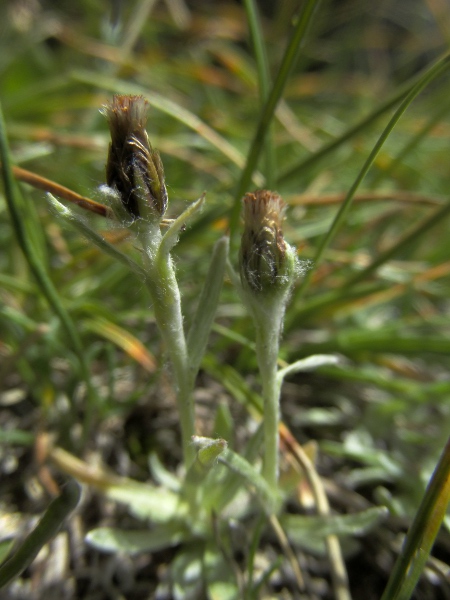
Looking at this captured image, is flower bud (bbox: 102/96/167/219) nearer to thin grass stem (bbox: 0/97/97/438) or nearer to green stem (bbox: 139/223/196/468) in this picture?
green stem (bbox: 139/223/196/468)

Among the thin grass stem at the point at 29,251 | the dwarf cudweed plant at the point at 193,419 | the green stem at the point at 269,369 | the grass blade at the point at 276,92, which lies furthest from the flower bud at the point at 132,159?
the grass blade at the point at 276,92

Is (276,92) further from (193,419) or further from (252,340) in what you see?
(193,419)

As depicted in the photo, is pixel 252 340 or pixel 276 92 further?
pixel 252 340

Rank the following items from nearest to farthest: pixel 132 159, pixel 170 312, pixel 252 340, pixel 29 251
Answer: pixel 132 159, pixel 170 312, pixel 29 251, pixel 252 340

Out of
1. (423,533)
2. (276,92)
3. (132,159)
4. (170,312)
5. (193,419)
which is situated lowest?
(423,533)

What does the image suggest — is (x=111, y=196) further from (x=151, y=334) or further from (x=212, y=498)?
(x=151, y=334)

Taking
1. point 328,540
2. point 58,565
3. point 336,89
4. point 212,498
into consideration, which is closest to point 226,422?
point 212,498

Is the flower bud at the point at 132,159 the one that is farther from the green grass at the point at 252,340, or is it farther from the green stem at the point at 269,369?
the green stem at the point at 269,369

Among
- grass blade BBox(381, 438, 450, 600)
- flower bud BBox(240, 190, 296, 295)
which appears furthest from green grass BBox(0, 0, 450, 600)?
flower bud BBox(240, 190, 296, 295)

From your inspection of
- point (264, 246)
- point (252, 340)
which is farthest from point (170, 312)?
point (252, 340)
